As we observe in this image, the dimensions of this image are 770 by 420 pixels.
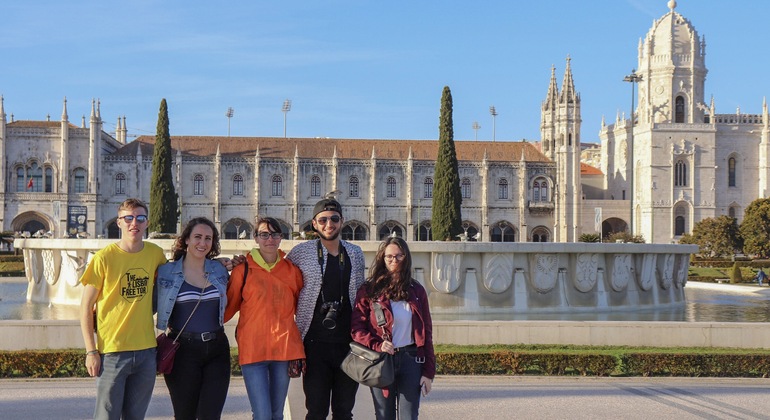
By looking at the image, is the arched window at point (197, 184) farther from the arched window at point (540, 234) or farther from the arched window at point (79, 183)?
the arched window at point (540, 234)

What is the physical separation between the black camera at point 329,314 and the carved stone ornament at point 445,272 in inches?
426

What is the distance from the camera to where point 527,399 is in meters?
9.03

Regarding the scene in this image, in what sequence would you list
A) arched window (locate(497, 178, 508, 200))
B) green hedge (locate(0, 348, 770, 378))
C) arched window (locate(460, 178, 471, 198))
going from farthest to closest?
arched window (locate(497, 178, 508, 200))
arched window (locate(460, 178, 471, 198))
green hedge (locate(0, 348, 770, 378))

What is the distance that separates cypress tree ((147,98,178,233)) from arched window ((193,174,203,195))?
9.84m

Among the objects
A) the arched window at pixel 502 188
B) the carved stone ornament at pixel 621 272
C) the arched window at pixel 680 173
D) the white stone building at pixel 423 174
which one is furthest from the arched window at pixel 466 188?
the carved stone ornament at pixel 621 272

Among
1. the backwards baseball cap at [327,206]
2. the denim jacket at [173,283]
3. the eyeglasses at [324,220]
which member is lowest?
the denim jacket at [173,283]

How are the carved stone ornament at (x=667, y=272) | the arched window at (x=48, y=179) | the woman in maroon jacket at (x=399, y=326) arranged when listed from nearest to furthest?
the woman in maroon jacket at (x=399, y=326), the carved stone ornament at (x=667, y=272), the arched window at (x=48, y=179)

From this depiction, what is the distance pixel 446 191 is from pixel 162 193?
1556 cm

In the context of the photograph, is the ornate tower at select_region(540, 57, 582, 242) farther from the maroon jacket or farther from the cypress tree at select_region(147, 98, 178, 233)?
the maroon jacket

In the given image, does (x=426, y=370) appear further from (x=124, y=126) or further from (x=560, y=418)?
(x=124, y=126)

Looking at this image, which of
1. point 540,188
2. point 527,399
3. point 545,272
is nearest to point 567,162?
point 540,188

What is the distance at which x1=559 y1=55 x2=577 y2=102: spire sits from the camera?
65.9 m

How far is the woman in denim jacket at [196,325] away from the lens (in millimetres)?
5875

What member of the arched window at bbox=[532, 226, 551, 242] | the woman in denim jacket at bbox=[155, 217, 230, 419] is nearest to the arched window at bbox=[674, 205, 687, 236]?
the arched window at bbox=[532, 226, 551, 242]
